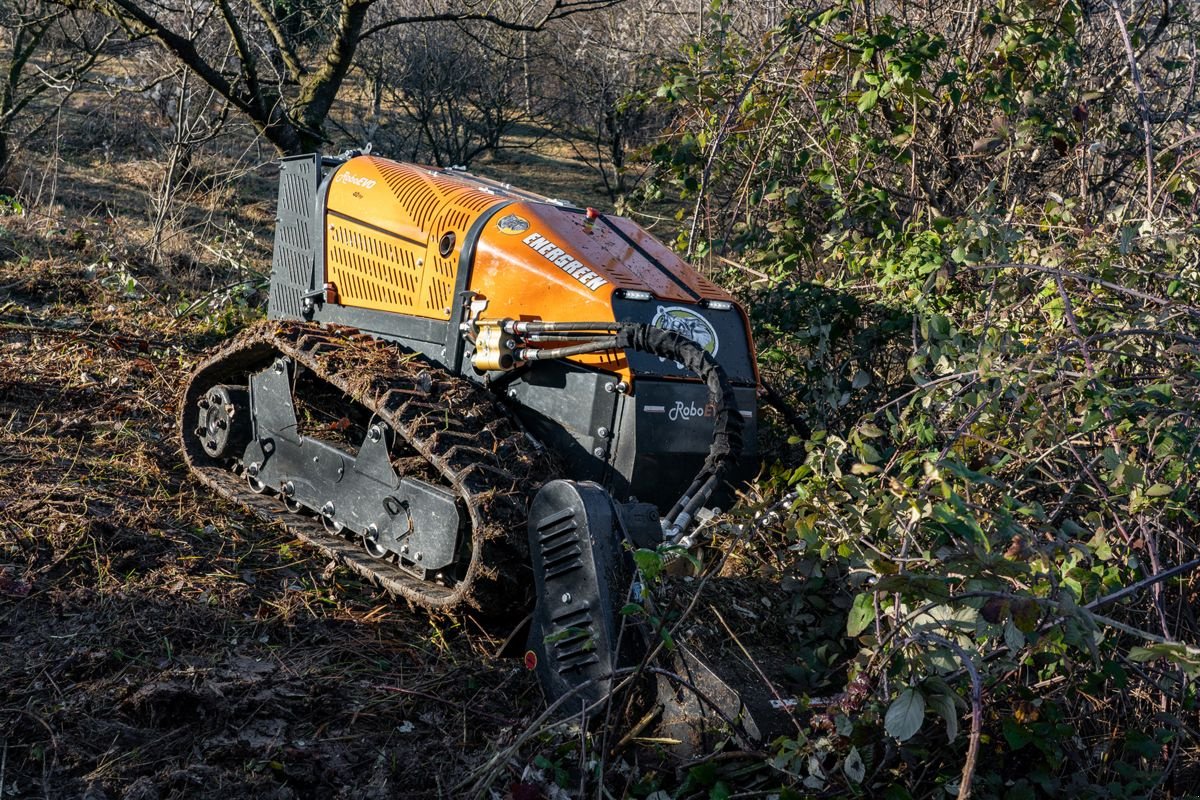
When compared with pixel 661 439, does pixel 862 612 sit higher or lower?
lower

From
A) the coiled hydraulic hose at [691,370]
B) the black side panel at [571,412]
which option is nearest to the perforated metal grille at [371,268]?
the black side panel at [571,412]

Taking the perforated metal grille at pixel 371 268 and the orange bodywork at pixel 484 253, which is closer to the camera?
the orange bodywork at pixel 484 253

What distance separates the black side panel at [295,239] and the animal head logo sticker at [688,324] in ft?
6.67

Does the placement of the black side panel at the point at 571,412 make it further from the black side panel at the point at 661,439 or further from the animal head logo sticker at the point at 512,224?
the animal head logo sticker at the point at 512,224

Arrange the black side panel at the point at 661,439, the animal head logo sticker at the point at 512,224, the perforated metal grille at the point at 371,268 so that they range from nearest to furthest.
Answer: the black side panel at the point at 661,439
the animal head logo sticker at the point at 512,224
the perforated metal grille at the point at 371,268

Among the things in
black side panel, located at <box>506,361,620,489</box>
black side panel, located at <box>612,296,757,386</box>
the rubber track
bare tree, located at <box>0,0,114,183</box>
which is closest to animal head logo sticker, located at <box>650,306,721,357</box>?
black side panel, located at <box>612,296,757,386</box>

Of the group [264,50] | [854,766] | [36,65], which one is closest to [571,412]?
[854,766]

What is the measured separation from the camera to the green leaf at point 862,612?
2.89 m

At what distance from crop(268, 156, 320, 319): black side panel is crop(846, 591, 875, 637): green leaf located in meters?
→ 3.55

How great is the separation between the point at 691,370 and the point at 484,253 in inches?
41.6

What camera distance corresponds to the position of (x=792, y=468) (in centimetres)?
502

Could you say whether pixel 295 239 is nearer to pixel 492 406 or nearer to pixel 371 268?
pixel 371 268

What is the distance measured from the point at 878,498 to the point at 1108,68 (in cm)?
458

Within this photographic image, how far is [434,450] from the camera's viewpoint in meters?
4.09
